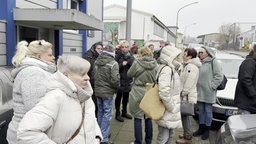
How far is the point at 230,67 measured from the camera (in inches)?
313

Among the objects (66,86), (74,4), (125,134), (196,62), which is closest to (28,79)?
(66,86)

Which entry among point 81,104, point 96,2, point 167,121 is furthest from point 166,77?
point 96,2

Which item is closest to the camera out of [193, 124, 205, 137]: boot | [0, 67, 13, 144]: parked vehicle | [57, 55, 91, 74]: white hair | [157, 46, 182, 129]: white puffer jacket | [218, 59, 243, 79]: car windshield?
[57, 55, 91, 74]: white hair

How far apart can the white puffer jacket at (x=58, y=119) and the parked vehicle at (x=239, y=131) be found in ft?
4.43

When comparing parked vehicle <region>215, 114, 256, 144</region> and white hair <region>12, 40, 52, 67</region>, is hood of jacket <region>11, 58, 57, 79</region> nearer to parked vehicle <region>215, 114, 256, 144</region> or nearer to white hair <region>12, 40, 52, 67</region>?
white hair <region>12, 40, 52, 67</region>

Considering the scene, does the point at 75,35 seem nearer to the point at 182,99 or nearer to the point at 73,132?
the point at 182,99

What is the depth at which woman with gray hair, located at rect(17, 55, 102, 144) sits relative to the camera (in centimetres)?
171

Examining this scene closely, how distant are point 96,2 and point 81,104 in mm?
10644

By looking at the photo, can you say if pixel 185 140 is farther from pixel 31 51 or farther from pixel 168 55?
pixel 31 51

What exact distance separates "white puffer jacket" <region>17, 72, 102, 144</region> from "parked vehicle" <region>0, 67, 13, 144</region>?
4.26 ft

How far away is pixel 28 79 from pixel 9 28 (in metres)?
4.17

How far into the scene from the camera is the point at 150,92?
12.6ft

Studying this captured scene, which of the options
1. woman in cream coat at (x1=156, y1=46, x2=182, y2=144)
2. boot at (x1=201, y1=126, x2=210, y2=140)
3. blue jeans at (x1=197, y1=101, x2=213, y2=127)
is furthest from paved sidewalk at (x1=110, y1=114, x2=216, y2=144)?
woman in cream coat at (x1=156, y1=46, x2=182, y2=144)

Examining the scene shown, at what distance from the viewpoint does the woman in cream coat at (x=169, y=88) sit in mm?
3707
